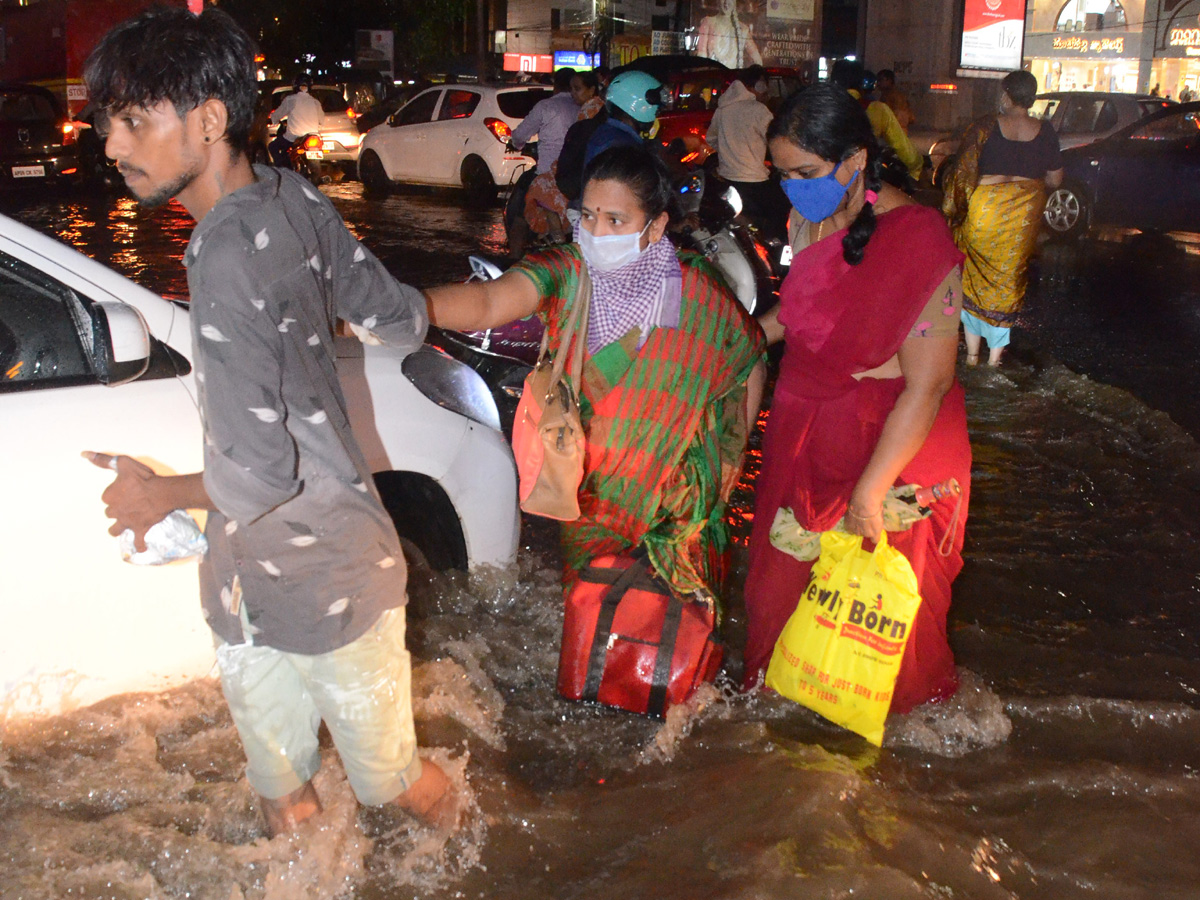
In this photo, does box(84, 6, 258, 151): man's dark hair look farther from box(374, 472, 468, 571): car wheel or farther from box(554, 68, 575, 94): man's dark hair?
box(554, 68, 575, 94): man's dark hair

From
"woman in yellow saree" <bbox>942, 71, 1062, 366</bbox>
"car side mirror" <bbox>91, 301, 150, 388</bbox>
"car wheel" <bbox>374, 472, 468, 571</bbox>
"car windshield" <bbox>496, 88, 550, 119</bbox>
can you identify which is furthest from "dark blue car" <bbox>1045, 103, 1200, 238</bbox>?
"car side mirror" <bbox>91, 301, 150, 388</bbox>

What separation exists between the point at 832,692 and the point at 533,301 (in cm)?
125

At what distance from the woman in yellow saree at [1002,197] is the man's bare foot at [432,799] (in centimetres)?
496

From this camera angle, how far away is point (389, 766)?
2213 mm

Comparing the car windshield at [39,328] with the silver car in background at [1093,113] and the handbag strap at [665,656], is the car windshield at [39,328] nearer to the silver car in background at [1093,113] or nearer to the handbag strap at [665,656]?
the handbag strap at [665,656]

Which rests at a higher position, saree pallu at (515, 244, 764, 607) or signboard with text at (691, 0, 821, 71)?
signboard with text at (691, 0, 821, 71)

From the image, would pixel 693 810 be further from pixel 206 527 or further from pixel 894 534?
pixel 206 527

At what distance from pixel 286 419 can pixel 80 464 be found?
0.91m

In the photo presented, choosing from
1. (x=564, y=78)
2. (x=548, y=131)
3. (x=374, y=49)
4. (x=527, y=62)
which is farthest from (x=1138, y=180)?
(x=374, y=49)

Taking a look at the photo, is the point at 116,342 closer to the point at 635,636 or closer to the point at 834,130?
the point at 635,636

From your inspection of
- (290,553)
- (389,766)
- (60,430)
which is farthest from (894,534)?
(60,430)

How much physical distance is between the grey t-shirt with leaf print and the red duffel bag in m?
0.99

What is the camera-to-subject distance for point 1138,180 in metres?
12.1

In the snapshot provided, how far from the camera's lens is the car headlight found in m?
3.14
